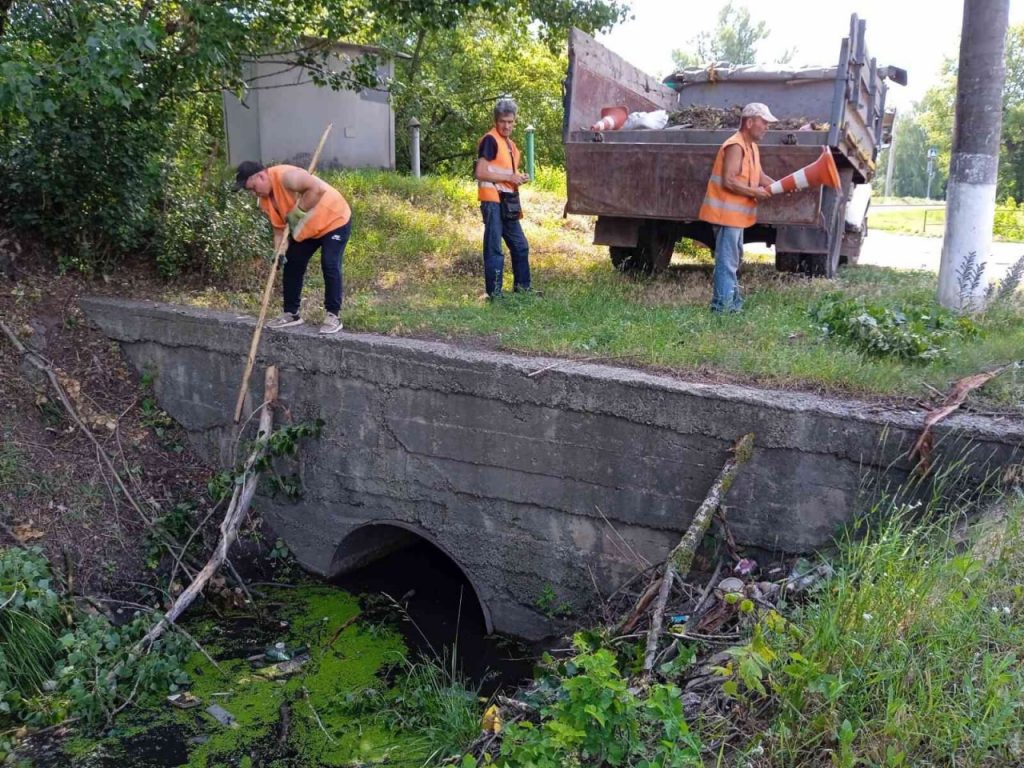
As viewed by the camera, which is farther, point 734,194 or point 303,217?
point 734,194

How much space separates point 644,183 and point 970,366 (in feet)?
10.2

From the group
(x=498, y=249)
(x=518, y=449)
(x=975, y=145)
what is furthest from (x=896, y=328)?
(x=498, y=249)

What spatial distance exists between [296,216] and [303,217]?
0.16 feet

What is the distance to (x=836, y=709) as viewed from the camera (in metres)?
2.63

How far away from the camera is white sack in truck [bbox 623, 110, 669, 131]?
714 centimetres

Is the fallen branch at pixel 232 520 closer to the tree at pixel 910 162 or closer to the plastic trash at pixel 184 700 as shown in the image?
the plastic trash at pixel 184 700

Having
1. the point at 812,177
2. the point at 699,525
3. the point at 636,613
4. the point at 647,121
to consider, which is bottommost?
the point at 636,613

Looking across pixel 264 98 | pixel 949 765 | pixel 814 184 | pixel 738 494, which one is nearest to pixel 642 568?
pixel 738 494

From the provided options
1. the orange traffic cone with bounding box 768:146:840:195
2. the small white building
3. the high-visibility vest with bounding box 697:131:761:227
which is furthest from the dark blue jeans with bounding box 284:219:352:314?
the small white building

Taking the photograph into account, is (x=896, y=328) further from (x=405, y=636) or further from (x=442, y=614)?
(x=405, y=636)

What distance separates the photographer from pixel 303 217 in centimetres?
566

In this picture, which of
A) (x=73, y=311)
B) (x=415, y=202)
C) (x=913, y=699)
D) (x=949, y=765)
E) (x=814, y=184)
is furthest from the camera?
(x=415, y=202)

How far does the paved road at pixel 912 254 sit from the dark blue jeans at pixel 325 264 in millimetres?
6646

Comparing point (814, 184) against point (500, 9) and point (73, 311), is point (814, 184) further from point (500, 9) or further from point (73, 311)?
point (73, 311)
